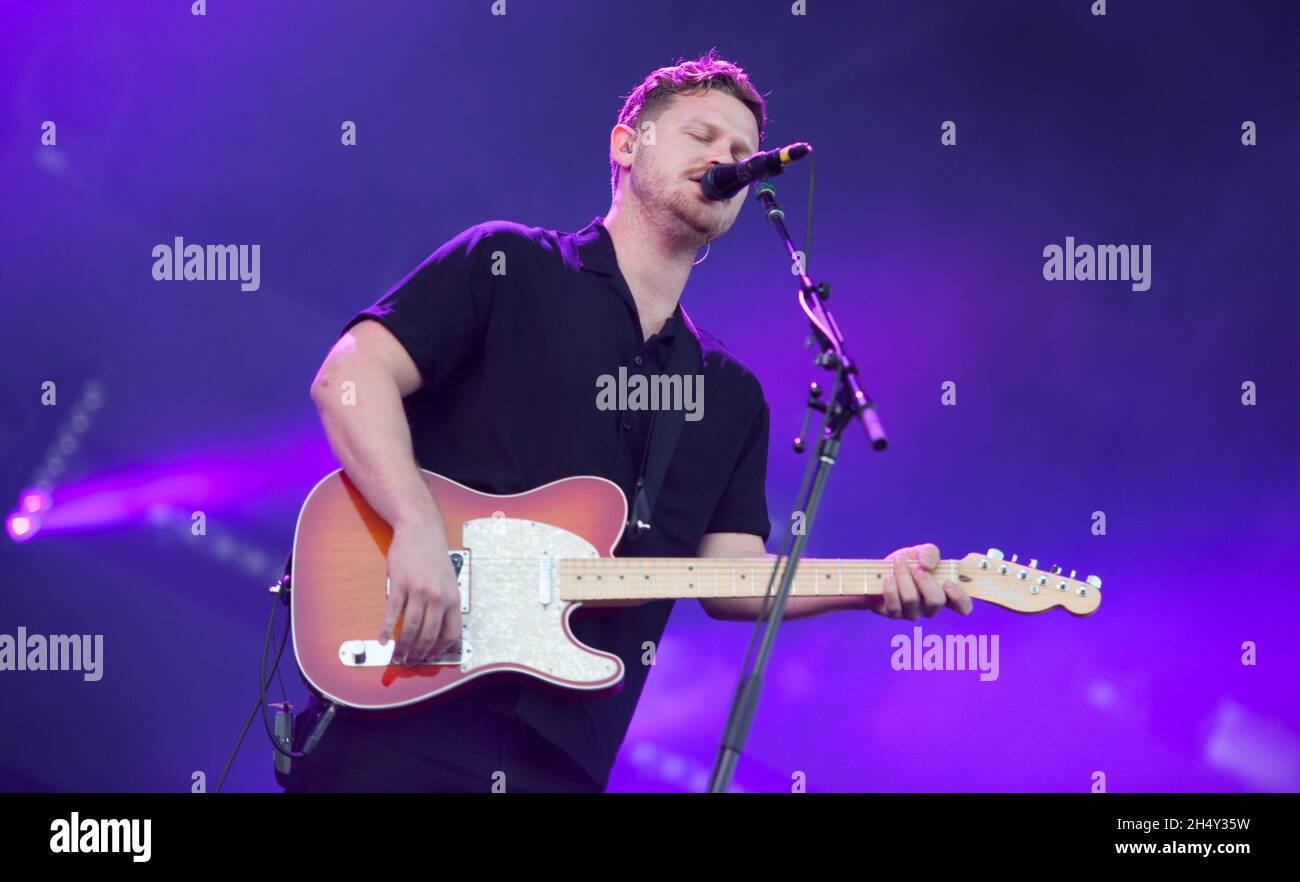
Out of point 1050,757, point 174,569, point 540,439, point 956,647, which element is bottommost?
point 1050,757

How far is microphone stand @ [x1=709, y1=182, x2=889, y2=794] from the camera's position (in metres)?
2.26

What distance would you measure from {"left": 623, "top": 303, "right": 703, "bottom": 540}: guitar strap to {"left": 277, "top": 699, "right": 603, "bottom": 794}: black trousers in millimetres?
606

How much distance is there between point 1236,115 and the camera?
494cm

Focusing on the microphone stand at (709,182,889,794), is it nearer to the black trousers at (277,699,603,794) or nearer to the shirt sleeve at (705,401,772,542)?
the black trousers at (277,699,603,794)

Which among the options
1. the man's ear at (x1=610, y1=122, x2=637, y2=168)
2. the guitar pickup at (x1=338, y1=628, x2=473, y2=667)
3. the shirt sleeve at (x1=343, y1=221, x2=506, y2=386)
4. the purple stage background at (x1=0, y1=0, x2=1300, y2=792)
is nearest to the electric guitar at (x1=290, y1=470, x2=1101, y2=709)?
the guitar pickup at (x1=338, y1=628, x2=473, y2=667)

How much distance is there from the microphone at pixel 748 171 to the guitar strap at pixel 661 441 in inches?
19.0

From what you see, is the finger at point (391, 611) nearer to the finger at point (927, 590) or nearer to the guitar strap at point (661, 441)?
the guitar strap at point (661, 441)

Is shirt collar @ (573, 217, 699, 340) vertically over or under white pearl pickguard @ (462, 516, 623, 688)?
over

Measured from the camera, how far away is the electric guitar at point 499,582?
2854 mm

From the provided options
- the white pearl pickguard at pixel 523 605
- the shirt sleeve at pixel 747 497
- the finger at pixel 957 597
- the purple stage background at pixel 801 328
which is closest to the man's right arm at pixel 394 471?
the white pearl pickguard at pixel 523 605

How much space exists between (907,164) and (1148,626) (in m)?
2.05

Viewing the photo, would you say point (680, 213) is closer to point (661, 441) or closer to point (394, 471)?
point (661, 441)
